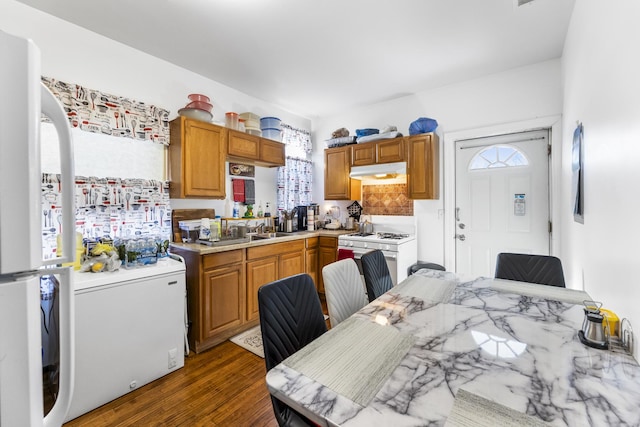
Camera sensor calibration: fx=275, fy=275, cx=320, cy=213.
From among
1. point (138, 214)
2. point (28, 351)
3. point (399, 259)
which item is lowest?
point (399, 259)

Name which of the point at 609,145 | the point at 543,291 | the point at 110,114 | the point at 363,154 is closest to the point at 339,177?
the point at 363,154

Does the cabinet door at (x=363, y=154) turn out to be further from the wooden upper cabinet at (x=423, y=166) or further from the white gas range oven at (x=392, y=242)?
the white gas range oven at (x=392, y=242)

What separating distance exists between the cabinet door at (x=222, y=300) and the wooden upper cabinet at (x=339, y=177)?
72.9 inches

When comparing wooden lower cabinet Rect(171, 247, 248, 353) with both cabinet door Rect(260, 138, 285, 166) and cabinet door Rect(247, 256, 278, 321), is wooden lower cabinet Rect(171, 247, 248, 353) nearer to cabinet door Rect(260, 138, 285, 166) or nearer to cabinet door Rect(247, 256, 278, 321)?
cabinet door Rect(247, 256, 278, 321)

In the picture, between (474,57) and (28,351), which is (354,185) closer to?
(474,57)

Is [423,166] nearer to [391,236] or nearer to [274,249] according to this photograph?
[391,236]

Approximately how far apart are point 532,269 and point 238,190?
304 cm

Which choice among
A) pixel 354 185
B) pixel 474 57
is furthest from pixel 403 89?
pixel 354 185

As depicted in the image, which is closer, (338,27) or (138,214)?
(338,27)

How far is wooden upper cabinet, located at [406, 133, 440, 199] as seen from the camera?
3.34 m

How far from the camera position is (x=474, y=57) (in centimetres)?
279

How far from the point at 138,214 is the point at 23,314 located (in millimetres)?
2210

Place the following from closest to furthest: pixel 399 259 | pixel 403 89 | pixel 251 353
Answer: pixel 251 353 < pixel 399 259 < pixel 403 89

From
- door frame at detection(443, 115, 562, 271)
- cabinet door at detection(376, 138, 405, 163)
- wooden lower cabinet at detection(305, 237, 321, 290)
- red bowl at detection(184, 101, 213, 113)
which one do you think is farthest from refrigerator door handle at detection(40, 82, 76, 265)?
door frame at detection(443, 115, 562, 271)
